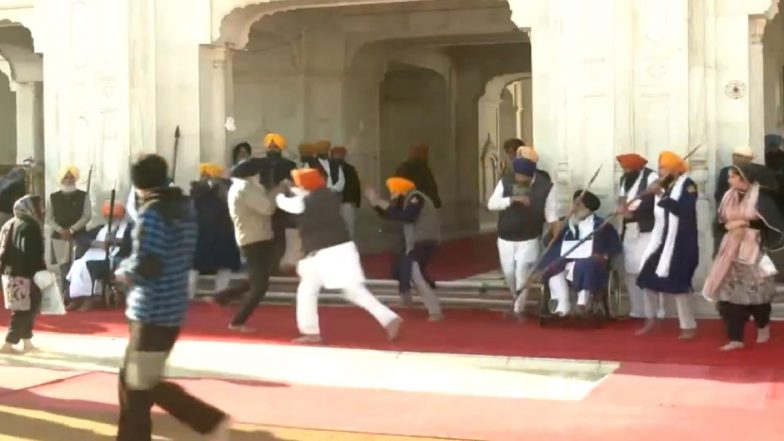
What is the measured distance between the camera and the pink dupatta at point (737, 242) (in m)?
9.49

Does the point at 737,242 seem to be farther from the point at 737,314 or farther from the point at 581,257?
the point at 581,257

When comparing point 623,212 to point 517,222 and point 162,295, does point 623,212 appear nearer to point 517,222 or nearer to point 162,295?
point 517,222

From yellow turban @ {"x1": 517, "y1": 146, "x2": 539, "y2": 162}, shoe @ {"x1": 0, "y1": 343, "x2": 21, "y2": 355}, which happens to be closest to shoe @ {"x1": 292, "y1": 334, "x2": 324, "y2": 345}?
shoe @ {"x1": 0, "y1": 343, "x2": 21, "y2": 355}

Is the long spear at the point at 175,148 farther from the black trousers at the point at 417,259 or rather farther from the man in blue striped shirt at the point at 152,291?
the man in blue striped shirt at the point at 152,291

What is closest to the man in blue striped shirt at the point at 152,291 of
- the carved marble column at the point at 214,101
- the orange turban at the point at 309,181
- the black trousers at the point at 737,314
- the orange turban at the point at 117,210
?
the orange turban at the point at 309,181

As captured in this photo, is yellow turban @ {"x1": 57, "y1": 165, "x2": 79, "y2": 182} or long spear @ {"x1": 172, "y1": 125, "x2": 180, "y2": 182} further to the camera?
long spear @ {"x1": 172, "y1": 125, "x2": 180, "y2": 182}

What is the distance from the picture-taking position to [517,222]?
11.2 m

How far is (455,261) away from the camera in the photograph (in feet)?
55.4

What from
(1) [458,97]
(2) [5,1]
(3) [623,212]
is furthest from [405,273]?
(1) [458,97]

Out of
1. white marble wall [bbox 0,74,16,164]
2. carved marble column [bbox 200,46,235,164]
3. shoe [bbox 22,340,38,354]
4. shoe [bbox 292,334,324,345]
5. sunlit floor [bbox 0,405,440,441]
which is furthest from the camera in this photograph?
white marble wall [bbox 0,74,16,164]

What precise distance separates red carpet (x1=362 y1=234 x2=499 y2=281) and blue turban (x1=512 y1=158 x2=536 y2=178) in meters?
3.30

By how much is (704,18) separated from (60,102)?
7724mm

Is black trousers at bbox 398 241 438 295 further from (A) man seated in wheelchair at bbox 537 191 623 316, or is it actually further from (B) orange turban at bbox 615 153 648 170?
(B) orange turban at bbox 615 153 648 170

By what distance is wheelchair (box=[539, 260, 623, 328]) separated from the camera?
432 inches
